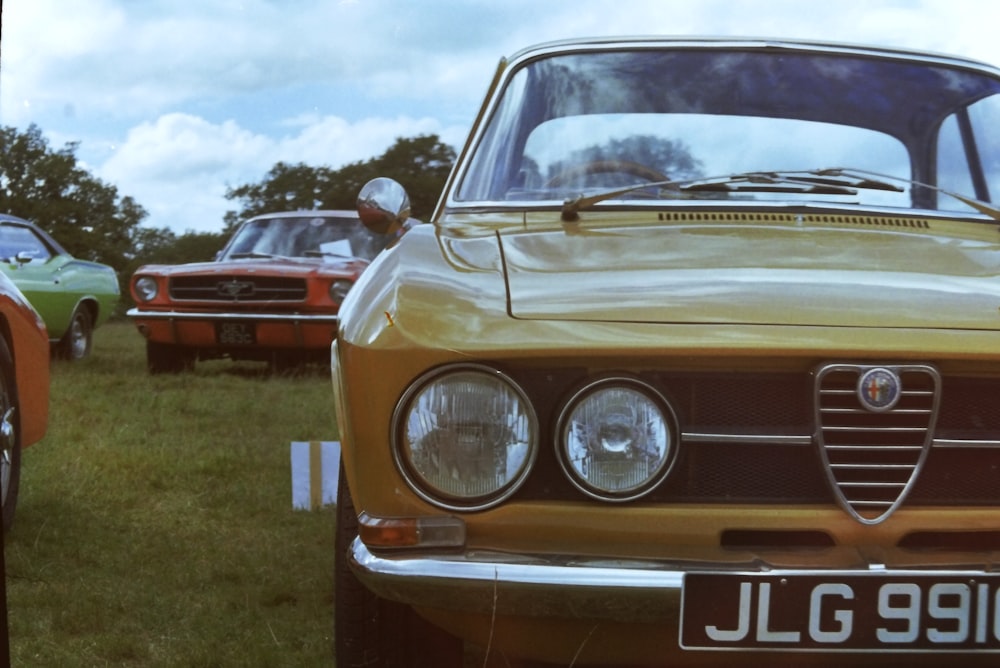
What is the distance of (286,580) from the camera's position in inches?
140

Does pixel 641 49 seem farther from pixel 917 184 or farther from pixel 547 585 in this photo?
pixel 547 585

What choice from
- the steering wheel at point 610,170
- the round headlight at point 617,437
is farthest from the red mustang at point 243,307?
the round headlight at point 617,437

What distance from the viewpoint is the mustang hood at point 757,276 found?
195 cm

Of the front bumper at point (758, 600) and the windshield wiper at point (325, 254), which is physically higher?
the windshield wiper at point (325, 254)

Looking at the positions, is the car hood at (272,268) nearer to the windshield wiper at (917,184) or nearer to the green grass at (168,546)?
the green grass at (168,546)

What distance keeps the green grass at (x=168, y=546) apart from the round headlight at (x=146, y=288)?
2548 mm

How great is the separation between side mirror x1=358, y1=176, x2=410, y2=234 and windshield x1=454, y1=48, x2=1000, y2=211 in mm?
245

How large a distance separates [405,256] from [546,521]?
67 cm

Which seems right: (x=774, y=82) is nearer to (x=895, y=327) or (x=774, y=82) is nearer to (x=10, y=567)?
(x=895, y=327)

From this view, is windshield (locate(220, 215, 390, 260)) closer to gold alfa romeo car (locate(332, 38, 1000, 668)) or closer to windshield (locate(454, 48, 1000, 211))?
windshield (locate(454, 48, 1000, 211))

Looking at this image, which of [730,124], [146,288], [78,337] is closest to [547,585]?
[730,124]

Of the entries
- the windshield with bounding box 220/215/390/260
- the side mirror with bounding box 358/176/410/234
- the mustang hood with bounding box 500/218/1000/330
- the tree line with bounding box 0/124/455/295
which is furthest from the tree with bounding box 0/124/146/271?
the mustang hood with bounding box 500/218/1000/330

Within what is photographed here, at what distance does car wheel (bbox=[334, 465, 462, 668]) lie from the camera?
2.20 meters

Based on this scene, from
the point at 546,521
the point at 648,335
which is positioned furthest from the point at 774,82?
the point at 546,521
